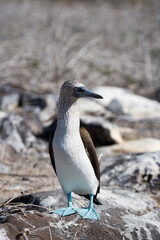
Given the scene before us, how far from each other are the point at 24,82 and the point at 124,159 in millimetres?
5111

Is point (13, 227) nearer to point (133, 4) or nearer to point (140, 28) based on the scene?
point (140, 28)

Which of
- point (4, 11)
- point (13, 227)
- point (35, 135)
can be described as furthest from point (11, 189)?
point (4, 11)

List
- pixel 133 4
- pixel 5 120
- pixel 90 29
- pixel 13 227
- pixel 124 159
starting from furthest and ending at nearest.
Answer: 1. pixel 133 4
2. pixel 90 29
3. pixel 5 120
4. pixel 124 159
5. pixel 13 227

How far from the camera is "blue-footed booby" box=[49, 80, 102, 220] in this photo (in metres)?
2.57

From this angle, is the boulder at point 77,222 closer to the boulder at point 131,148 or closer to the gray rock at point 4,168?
the gray rock at point 4,168

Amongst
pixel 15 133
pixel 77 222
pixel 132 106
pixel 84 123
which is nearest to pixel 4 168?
pixel 15 133

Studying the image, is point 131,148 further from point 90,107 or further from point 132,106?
point 90,107

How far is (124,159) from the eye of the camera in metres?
4.29

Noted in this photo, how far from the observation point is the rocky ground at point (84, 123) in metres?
A: 2.62

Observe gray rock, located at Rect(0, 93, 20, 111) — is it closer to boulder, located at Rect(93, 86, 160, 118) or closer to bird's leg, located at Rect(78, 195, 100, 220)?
boulder, located at Rect(93, 86, 160, 118)

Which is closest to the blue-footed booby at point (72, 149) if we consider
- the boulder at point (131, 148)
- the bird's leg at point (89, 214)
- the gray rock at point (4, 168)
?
the bird's leg at point (89, 214)

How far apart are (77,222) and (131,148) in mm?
2630

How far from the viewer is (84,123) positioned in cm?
559

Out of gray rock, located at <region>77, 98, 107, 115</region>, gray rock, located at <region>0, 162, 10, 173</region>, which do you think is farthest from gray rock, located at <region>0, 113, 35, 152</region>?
gray rock, located at <region>77, 98, 107, 115</region>
